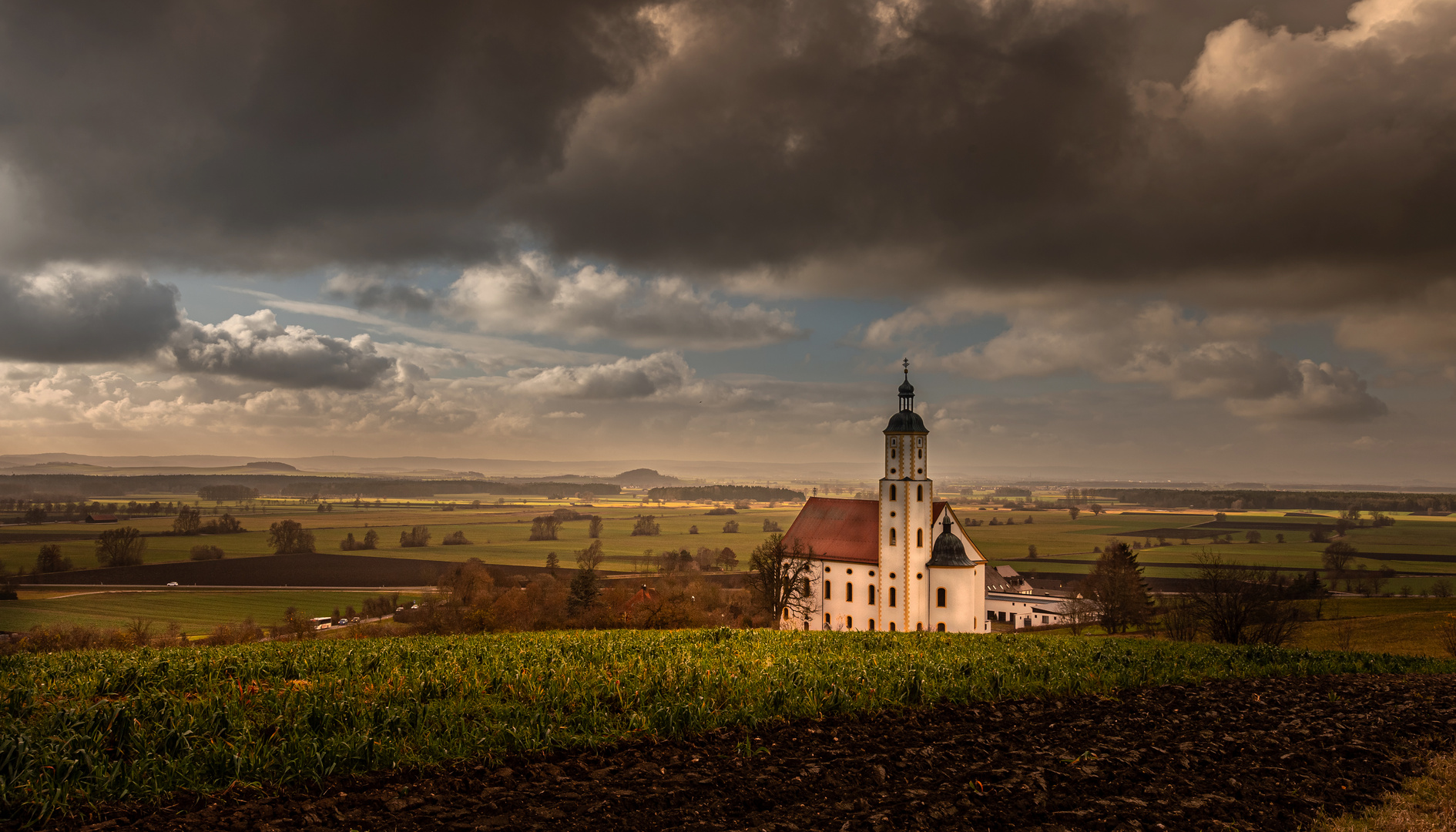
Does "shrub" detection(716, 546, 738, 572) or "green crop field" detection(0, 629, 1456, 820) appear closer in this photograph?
"green crop field" detection(0, 629, 1456, 820)

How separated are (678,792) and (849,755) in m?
2.31

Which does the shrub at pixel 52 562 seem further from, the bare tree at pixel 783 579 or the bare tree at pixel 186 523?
the bare tree at pixel 783 579

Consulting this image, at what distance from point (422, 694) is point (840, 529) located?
5618 centimetres

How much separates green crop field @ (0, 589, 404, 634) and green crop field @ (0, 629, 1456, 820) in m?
48.1

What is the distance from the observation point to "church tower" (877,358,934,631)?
188 feet

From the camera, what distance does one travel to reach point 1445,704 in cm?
1249

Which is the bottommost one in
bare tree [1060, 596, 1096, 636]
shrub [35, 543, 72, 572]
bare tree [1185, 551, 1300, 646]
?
bare tree [1060, 596, 1096, 636]

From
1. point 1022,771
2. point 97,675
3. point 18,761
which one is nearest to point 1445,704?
point 1022,771

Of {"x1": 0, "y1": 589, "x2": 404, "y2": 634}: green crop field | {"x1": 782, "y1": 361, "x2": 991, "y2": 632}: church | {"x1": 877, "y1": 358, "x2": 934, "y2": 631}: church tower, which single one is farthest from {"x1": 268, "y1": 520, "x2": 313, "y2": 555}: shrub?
{"x1": 877, "y1": 358, "x2": 934, "y2": 631}: church tower

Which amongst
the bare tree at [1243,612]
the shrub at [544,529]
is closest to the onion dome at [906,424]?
the bare tree at [1243,612]

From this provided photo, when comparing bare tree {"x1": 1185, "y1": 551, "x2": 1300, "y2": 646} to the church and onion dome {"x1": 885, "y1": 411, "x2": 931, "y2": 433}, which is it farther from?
onion dome {"x1": 885, "y1": 411, "x2": 931, "y2": 433}

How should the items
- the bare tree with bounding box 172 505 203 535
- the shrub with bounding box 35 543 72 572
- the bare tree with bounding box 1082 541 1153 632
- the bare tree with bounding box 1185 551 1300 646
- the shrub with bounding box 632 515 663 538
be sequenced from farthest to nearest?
the shrub with bounding box 632 515 663 538 < the bare tree with bounding box 172 505 203 535 < the shrub with bounding box 35 543 72 572 < the bare tree with bounding box 1082 541 1153 632 < the bare tree with bounding box 1185 551 1300 646

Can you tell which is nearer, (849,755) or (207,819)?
(207,819)

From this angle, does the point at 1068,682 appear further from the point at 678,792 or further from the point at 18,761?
the point at 18,761
